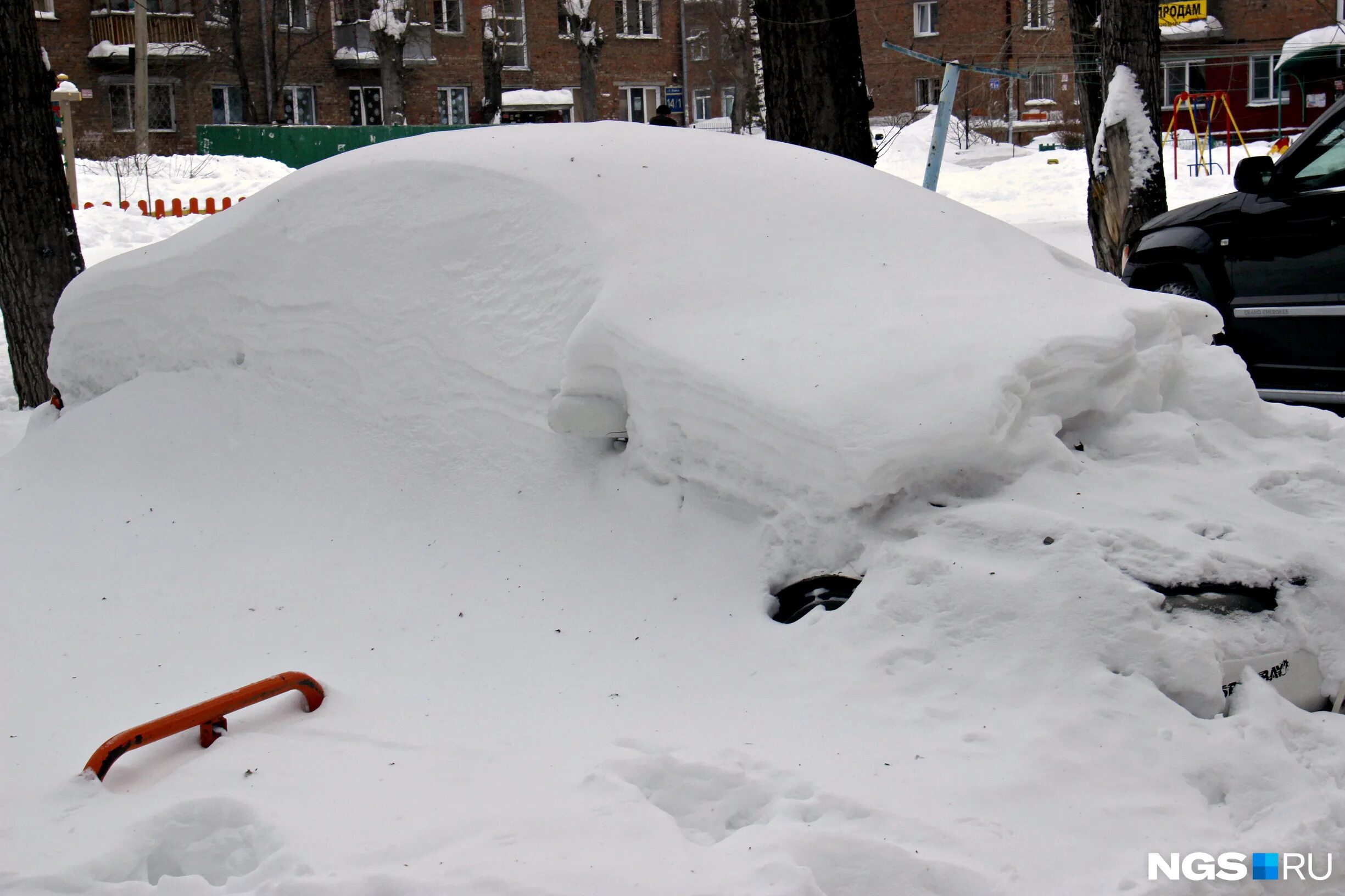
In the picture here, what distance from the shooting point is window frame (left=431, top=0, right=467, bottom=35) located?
38562 mm

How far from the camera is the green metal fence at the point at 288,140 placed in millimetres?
29281

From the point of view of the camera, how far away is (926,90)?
4044 cm

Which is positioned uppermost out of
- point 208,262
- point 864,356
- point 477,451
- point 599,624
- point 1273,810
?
point 208,262

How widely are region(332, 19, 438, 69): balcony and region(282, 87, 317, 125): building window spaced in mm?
1369

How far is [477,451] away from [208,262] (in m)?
1.56

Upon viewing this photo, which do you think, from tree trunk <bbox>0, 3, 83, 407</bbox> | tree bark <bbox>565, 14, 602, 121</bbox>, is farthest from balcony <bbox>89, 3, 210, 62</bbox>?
tree trunk <bbox>0, 3, 83, 407</bbox>

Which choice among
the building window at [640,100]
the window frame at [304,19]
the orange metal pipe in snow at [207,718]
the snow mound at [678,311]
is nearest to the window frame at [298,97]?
the window frame at [304,19]

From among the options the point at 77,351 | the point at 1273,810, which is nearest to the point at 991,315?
the point at 1273,810

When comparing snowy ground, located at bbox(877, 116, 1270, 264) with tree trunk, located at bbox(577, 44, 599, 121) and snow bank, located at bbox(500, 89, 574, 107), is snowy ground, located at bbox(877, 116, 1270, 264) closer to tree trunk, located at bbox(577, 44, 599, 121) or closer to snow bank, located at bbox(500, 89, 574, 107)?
tree trunk, located at bbox(577, 44, 599, 121)

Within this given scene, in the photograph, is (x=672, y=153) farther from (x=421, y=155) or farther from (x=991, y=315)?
(x=991, y=315)

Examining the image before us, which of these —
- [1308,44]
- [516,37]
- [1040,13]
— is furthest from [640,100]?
[1040,13]

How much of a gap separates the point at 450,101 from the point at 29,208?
33620 mm

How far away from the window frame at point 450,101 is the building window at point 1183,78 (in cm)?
2168

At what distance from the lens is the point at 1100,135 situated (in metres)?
8.88
